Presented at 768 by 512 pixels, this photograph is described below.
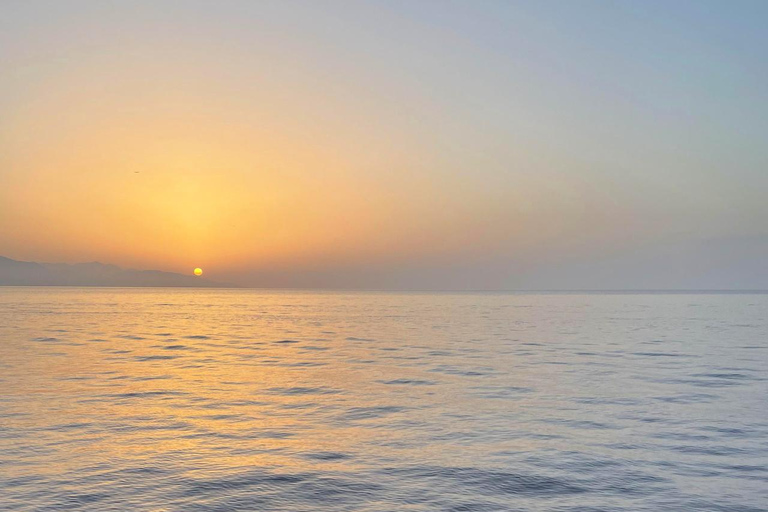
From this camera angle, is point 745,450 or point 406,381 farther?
point 406,381

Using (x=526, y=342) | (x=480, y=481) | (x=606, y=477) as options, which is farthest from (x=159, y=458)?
(x=526, y=342)

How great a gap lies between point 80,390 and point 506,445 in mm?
18236

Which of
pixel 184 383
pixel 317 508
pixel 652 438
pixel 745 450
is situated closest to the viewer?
pixel 317 508

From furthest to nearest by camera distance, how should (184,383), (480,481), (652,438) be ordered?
(184,383), (652,438), (480,481)

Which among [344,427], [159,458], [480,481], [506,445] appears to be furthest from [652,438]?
[159,458]

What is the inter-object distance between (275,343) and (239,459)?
39102 mm

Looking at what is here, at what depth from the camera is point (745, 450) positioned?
58.4 feet

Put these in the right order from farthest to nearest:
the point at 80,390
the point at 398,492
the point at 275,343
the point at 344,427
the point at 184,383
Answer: the point at 275,343, the point at 184,383, the point at 80,390, the point at 344,427, the point at 398,492

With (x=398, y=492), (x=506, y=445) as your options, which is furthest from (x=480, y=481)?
(x=506, y=445)

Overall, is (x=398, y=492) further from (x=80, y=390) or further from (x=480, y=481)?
(x=80, y=390)

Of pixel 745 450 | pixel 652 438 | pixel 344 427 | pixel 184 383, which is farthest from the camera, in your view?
pixel 184 383

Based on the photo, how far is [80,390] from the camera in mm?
27516

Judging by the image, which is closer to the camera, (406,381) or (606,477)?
(606,477)

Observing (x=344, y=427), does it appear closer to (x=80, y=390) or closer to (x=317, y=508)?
(x=317, y=508)
